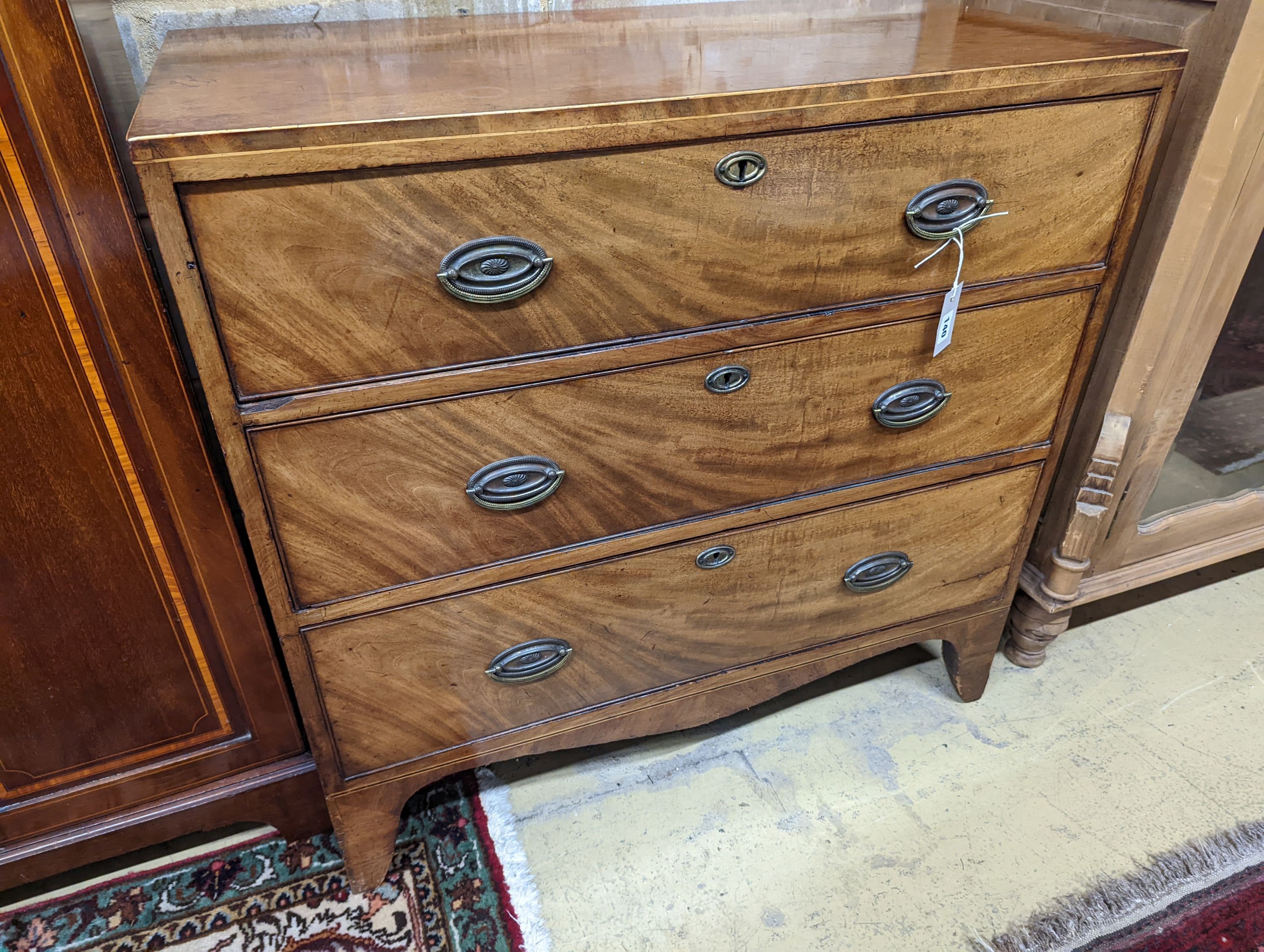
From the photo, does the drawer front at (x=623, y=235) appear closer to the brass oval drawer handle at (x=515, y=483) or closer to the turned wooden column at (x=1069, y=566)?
the brass oval drawer handle at (x=515, y=483)

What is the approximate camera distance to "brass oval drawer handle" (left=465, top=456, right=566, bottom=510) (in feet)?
3.11

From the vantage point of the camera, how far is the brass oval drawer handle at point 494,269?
2.69ft

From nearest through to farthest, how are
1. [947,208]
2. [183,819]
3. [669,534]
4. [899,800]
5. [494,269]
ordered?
[494,269] → [947,208] → [669,534] → [183,819] → [899,800]

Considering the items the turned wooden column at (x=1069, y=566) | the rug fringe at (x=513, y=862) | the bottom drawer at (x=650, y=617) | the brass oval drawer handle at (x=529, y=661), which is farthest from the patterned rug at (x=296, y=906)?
the turned wooden column at (x=1069, y=566)

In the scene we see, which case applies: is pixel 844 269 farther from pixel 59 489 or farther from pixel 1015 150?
pixel 59 489

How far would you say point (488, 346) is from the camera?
34.7 inches

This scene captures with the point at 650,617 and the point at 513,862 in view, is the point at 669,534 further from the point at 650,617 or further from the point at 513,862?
the point at 513,862

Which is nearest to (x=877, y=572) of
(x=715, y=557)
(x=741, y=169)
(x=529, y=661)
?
(x=715, y=557)

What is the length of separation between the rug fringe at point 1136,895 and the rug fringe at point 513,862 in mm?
576

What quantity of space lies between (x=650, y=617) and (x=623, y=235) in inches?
19.9

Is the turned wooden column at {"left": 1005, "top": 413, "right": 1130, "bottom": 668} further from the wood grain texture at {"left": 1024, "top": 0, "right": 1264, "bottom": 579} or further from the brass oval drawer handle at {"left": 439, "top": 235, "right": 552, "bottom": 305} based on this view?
the brass oval drawer handle at {"left": 439, "top": 235, "right": 552, "bottom": 305}

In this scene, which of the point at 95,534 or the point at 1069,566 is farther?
the point at 1069,566

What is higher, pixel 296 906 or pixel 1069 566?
pixel 1069 566

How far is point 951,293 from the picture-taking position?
1014 millimetres
